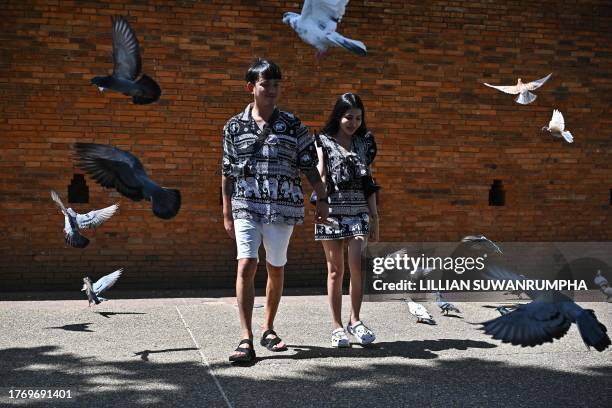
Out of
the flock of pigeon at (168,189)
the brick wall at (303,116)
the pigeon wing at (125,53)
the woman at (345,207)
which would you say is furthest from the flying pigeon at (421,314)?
the pigeon wing at (125,53)

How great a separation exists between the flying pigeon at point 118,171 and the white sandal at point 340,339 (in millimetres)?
1552

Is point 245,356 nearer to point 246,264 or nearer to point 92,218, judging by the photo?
point 246,264

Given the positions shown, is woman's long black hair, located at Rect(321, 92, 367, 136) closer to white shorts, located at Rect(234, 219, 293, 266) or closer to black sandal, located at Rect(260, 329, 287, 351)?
white shorts, located at Rect(234, 219, 293, 266)

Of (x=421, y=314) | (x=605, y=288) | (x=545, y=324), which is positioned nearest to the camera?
(x=545, y=324)

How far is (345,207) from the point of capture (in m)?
5.07

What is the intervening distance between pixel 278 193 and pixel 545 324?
1.90 m

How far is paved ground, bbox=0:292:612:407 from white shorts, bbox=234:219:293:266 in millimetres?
678

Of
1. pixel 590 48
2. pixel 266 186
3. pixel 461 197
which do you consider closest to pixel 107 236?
pixel 266 186

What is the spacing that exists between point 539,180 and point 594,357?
428 cm

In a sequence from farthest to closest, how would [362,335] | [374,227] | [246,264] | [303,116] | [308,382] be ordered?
[303,116] < [374,227] < [362,335] < [246,264] < [308,382]

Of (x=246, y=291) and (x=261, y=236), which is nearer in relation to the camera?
(x=246, y=291)

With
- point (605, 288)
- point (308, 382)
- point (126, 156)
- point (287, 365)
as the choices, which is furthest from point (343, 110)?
point (605, 288)

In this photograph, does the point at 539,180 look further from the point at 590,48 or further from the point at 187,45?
the point at 187,45

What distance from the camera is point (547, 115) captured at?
28.7ft
